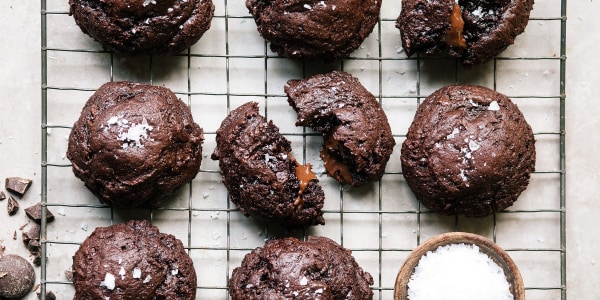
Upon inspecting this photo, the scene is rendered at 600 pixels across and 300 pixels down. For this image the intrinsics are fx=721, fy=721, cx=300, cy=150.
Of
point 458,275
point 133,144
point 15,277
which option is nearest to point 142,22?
point 133,144

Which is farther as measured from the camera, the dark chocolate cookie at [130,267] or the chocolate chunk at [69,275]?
the chocolate chunk at [69,275]

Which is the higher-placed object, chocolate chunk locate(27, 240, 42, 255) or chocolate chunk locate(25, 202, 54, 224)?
chocolate chunk locate(25, 202, 54, 224)

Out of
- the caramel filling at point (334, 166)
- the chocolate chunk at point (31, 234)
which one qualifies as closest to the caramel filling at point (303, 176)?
the caramel filling at point (334, 166)

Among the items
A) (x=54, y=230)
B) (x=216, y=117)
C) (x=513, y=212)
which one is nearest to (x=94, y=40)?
(x=216, y=117)

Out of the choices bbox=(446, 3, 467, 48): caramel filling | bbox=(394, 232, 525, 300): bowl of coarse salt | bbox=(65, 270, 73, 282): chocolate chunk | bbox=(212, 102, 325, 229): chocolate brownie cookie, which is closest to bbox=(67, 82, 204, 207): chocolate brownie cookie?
bbox=(212, 102, 325, 229): chocolate brownie cookie

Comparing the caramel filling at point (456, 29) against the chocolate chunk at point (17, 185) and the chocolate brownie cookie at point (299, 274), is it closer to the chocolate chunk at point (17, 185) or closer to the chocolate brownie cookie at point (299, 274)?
the chocolate brownie cookie at point (299, 274)

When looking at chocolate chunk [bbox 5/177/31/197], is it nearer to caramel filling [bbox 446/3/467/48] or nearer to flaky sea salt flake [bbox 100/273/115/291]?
flaky sea salt flake [bbox 100/273/115/291]
